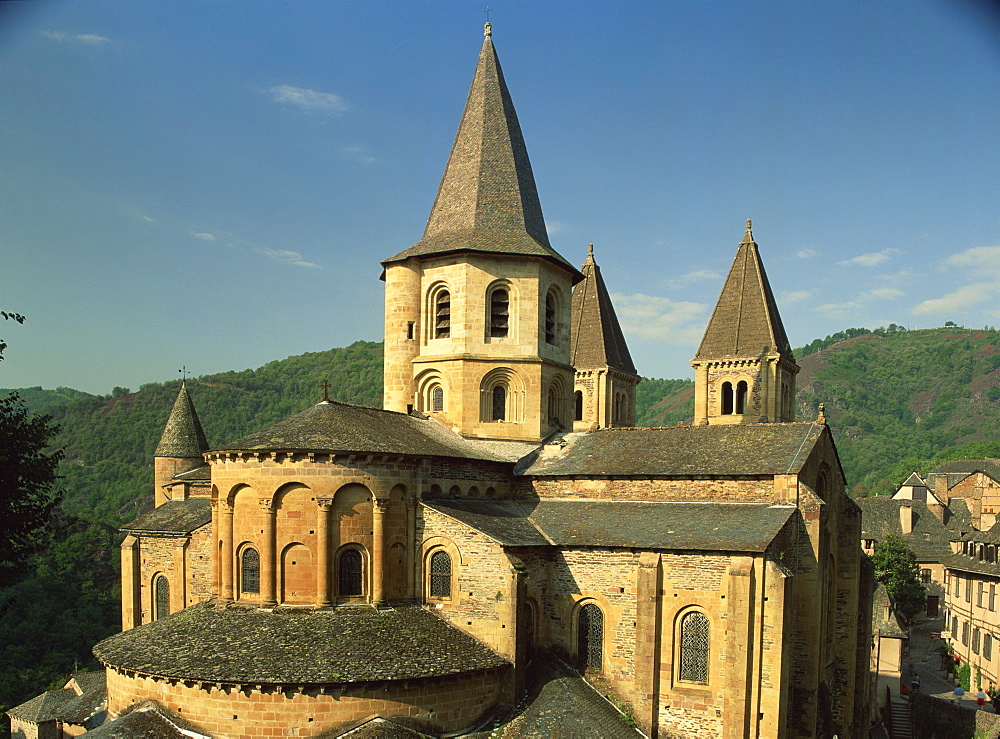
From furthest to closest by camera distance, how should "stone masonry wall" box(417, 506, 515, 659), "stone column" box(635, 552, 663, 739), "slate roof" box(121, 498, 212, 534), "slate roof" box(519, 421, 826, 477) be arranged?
1. "slate roof" box(121, 498, 212, 534)
2. "slate roof" box(519, 421, 826, 477)
3. "stone masonry wall" box(417, 506, 515, 659)
4. "stone column" box(635, 552, 663, 739)

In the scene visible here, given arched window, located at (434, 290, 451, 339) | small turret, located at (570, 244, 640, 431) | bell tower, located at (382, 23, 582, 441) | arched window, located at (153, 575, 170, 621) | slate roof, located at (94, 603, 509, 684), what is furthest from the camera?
small turret, located at (570, 244, 640, 431)

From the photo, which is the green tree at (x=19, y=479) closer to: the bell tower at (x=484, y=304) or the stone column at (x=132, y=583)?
the bell tower at (x=484, y=304)

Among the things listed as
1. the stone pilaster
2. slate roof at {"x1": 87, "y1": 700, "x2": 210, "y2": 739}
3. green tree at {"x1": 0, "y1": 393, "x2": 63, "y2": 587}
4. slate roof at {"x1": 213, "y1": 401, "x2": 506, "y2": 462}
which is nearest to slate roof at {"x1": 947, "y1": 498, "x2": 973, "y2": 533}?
slate roof at {"x1": 213, "y1": 401, "x2": 506, "y2": 462}

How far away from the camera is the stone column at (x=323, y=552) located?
69.6ft

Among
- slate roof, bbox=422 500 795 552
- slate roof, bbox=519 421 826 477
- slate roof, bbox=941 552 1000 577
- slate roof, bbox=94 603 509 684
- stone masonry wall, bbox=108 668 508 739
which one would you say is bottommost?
slate roof, bbox=941 552 1000 577

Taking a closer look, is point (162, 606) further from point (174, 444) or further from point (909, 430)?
point (909, 430)

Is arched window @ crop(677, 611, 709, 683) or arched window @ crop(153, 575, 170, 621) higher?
arched window @ crop(677, 611, 709, 683)

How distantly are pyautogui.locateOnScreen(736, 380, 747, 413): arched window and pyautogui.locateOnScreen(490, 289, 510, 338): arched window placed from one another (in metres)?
16.5

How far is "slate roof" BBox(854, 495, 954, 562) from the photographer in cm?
5791

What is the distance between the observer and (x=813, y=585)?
21406 millimetres

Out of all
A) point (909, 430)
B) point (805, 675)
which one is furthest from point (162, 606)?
point (909, 430)

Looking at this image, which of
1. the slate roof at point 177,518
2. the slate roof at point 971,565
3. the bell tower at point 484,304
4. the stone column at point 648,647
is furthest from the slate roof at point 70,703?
the slate roof at point 971,565

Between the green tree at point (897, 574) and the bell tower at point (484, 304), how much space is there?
28.3m

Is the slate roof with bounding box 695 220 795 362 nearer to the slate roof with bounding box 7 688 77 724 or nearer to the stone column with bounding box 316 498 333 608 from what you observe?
the stone column with bounding box 316 498 333 608
